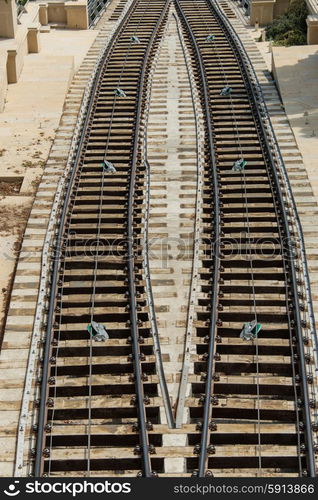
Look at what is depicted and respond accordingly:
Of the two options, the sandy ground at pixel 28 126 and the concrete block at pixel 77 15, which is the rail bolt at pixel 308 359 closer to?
the sandy ground at pixel 28 126

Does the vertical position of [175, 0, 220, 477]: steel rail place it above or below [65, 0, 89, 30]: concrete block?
below

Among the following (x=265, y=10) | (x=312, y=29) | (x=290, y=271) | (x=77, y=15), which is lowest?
(x=290, y=271)

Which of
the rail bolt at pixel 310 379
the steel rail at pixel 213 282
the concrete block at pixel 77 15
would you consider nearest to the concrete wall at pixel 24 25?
the concrete block at pixel 77 15

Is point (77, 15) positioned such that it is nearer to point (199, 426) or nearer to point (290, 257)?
point (290, 257)

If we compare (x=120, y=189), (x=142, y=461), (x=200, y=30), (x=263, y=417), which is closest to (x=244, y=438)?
(x=263, y=417)

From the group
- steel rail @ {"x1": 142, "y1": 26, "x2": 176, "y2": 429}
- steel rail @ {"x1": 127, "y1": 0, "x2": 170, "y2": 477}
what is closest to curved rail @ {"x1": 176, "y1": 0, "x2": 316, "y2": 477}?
steel rail @ {"x1": 142, "y1": 26, "x2": 176, "y2": 429}

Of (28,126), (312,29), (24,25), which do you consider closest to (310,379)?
(28,126)

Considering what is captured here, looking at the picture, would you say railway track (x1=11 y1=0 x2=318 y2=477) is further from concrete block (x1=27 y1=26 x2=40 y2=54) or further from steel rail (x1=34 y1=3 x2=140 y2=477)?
concrete block (x1=27 y1=26 x2=40 y2=54)

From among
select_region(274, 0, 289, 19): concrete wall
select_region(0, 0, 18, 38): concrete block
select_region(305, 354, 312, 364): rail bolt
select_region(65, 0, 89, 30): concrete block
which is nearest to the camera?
select_region(305, 354, 312, 364): rail bolt
